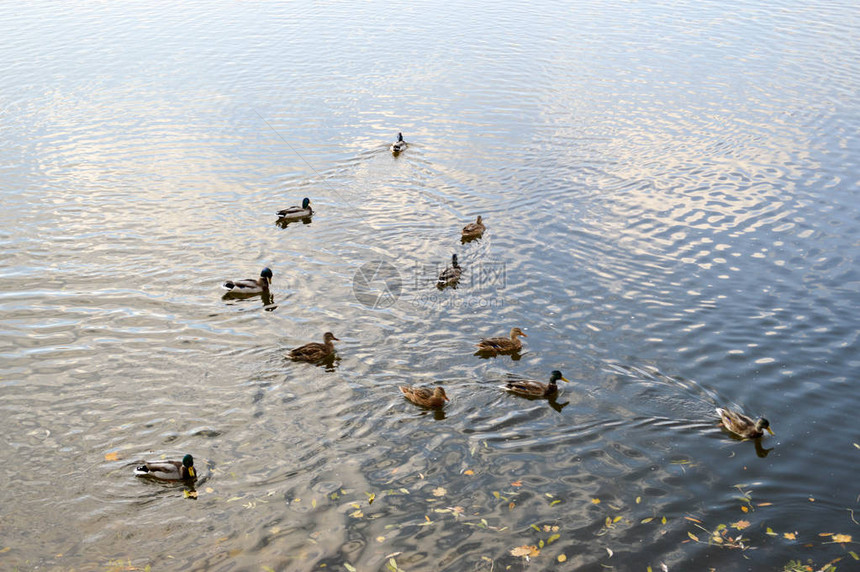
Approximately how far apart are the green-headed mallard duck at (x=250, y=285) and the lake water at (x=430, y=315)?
1.21 ft

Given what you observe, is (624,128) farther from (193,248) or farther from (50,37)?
(50,37)

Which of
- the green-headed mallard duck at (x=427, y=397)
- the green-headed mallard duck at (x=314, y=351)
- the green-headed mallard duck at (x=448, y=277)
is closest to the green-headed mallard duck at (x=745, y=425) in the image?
the green-headed mallard duck at (x=427, y=397)

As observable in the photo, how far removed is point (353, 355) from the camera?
14.3 m

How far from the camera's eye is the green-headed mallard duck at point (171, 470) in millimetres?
10852

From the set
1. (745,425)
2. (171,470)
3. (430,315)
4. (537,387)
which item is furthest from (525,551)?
(430,315)

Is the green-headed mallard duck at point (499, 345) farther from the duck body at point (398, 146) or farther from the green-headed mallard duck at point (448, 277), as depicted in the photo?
the duck body at point (398, 146)

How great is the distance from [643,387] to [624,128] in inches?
603

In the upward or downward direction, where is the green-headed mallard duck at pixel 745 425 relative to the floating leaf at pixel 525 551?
upward

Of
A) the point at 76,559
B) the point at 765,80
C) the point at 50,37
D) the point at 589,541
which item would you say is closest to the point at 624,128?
the point at 765,80

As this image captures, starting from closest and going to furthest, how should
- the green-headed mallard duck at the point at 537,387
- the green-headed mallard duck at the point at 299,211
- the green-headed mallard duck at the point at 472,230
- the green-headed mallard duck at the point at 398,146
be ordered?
the green-headed mallard duck at the point at 537,387
the green-headed mallard duck at the point at 472,230
the green-headed mallard duck at the point at 299,211
the green-headed mallard duck at the point at 398,146

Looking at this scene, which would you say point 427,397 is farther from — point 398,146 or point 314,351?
point 398,146

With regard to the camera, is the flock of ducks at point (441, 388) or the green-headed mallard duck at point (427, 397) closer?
the flock of ducks at point (441, 388)

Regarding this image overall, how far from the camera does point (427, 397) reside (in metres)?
12.6

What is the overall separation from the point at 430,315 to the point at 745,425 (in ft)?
22.2
